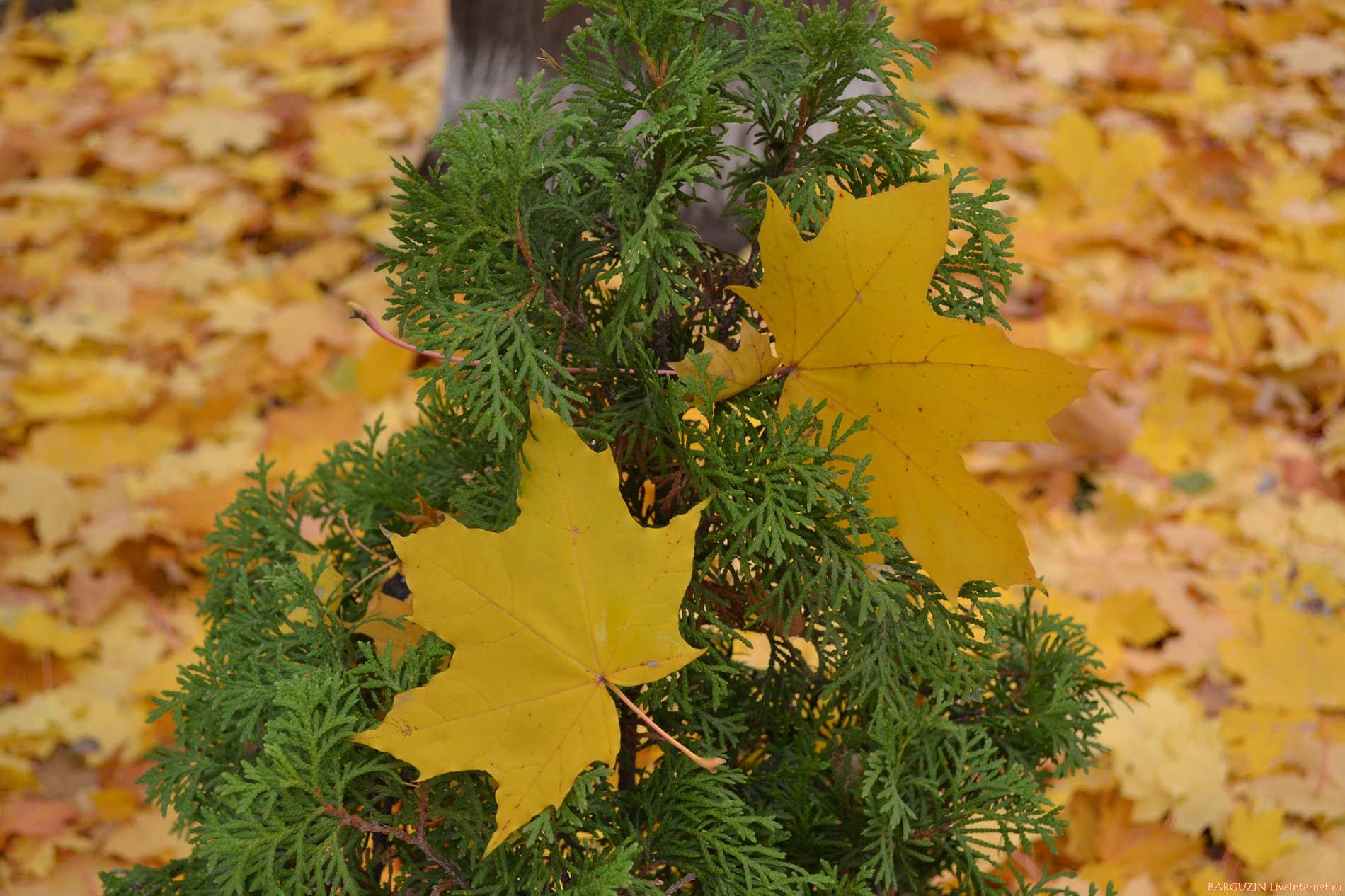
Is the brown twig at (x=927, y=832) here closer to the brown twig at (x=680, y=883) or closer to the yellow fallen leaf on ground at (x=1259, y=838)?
the brown twig at (x=680, y=883)

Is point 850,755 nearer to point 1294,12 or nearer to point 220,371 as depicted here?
point 220,371

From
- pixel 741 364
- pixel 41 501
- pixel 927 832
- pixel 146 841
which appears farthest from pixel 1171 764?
pixel 41 501

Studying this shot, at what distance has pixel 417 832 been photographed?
2.31 feet

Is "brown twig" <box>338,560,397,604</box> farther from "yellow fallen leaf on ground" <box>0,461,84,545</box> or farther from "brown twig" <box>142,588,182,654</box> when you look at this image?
"yellow fallen leaf on ground" <box>0,461,84,545</box>

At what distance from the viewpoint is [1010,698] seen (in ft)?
2.96

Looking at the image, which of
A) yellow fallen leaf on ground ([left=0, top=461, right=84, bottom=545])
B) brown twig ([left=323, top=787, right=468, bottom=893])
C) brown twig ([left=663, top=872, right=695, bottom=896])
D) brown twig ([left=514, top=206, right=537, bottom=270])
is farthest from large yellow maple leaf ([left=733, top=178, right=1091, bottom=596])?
yellow fallen leaf on ground ([left=0, top=461, right=84, bottom=545])

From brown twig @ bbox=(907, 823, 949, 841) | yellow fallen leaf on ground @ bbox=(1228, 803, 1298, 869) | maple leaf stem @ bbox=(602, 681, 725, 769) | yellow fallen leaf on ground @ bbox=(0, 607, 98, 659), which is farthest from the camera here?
yellow fallen leaf on ground @ bbox=(0, 607, 98, 659)

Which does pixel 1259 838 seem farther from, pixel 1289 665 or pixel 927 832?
pixel 927 832

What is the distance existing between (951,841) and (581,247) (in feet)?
1.97

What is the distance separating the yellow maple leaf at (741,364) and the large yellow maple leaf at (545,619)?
0.34 ft

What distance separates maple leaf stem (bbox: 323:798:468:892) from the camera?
0.68 metres

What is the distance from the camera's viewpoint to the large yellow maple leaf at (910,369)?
0.67 metres

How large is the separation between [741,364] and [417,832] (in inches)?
16.9

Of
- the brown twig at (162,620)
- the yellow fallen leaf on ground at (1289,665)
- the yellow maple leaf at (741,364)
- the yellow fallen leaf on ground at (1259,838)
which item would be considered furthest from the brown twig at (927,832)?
the brown twig at (162,620)
